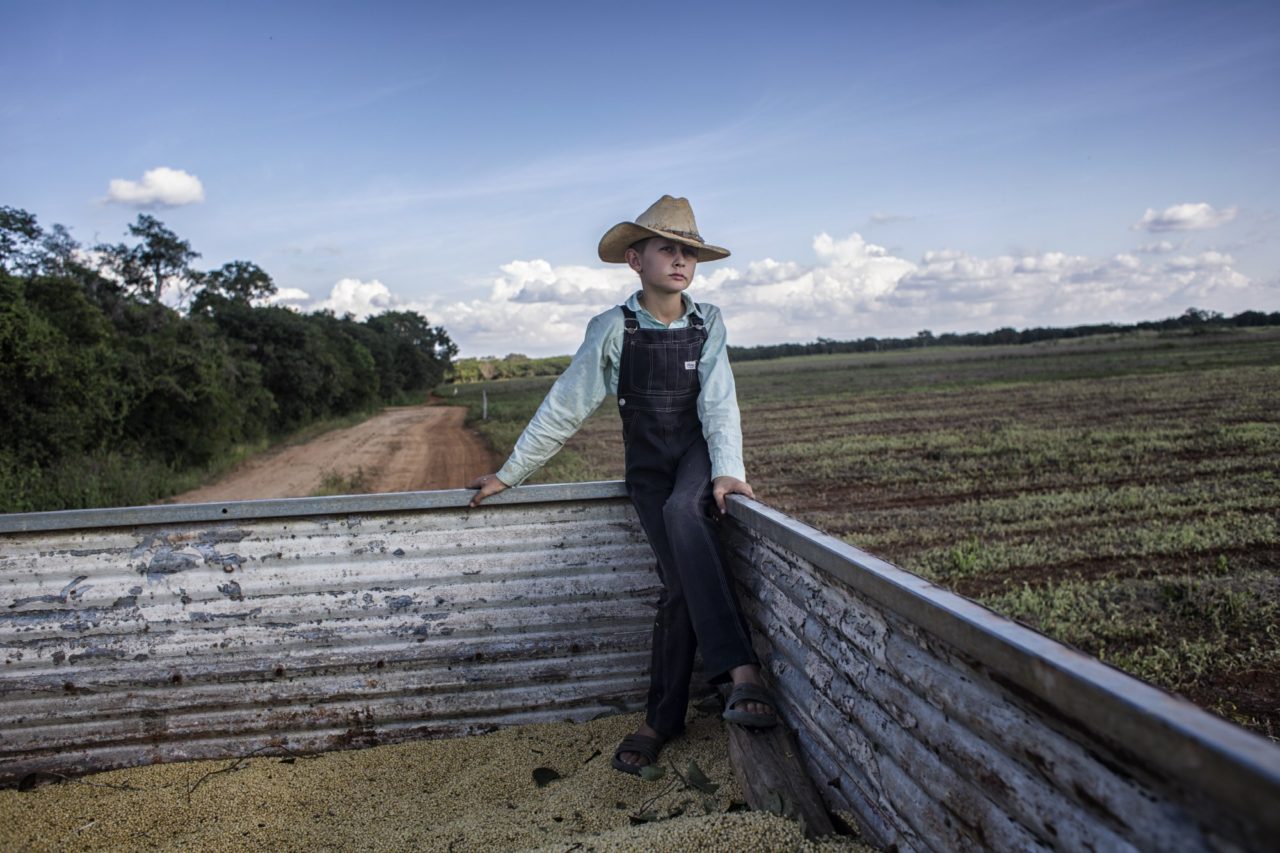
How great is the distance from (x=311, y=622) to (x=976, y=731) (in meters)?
2.42

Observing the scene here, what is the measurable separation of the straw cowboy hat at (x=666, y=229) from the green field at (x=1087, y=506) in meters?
3.23

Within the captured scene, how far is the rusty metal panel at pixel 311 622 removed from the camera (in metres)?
3.10

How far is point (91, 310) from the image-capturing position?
48.9 ft

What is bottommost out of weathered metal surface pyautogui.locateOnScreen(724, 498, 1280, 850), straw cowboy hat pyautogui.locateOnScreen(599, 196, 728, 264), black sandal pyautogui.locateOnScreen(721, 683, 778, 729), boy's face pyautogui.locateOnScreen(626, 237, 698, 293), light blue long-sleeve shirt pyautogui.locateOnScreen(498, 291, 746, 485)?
A: black sandal pyautogui.locateOnScreen(721, 683, 778, 729)

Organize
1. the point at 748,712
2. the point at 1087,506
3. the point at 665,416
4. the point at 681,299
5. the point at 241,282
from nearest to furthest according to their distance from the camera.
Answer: the point at 748,712, the point at 665,416, the point at 681,299, the point at 1087,506, the point at 241,282

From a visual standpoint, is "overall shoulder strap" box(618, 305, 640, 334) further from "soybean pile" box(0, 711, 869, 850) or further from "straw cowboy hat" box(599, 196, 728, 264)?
"soybean pile" box(0, 711, 869, 850)

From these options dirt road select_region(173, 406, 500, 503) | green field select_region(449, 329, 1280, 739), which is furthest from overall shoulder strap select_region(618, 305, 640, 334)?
dirt road select_region(173, 406, 500, 503)

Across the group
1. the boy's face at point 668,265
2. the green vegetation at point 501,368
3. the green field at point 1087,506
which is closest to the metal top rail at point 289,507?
the boy's face at point 668,265

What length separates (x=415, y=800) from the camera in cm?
286

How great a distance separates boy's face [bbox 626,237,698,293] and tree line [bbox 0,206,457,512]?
11.1m

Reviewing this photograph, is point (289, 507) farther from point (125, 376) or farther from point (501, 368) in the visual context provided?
point (501, 368)

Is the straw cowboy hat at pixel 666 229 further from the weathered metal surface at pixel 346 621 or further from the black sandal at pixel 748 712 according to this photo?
the black sandal at pixel 748 712

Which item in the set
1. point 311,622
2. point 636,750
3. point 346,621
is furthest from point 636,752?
point 311,622

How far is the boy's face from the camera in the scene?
3.37m
